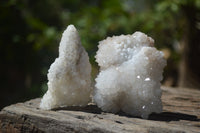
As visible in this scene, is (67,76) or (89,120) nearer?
(89,120)

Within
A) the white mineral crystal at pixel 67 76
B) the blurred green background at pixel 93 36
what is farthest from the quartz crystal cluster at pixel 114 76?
the blurred green background at pixel 93 36

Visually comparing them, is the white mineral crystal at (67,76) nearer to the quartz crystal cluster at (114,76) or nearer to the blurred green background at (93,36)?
the quartz crystal cluster at (114,76)

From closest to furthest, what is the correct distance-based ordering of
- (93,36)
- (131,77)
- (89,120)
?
1. (89,120)
2. (131,77)
3. (93,36)

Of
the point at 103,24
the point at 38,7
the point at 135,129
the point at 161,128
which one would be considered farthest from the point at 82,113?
the point at 38,7

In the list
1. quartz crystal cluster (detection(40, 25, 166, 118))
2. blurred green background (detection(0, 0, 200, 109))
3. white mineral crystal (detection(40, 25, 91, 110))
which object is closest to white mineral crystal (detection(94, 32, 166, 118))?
quartz crystal cluster (detection(40, 25, 166, 118))

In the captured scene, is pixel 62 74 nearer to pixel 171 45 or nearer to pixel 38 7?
pixel 171 45

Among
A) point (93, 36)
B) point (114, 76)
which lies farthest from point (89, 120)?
point (93, 36)

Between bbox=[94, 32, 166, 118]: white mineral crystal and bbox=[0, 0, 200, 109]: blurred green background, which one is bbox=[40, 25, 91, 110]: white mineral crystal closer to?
bbox=[94, 32, 166, 118]: white mineral crystal

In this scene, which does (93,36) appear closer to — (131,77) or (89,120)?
(131,77)
